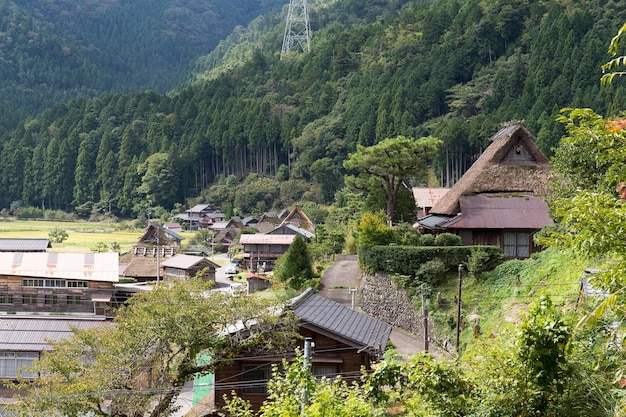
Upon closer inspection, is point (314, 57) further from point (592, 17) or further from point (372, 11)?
point (592, 17)

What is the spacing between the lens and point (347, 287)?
74.8ft

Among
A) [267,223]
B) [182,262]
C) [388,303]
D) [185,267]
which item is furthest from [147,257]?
[388,303]

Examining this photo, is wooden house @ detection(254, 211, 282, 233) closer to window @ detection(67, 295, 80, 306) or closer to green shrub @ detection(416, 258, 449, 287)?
window @ detection(67, 295, 80, 306)

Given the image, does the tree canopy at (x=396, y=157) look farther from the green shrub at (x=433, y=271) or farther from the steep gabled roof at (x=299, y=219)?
the steep gabled roof at (x=299, y=219)

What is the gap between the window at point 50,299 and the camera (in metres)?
22.9

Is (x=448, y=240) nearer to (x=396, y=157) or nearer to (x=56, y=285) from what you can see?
(x=396, y=157)

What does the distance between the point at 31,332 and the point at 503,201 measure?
50.4 ft

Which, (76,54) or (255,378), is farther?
(76,54)

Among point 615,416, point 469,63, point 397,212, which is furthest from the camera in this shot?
point 469,63

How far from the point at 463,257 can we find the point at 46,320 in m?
13.0

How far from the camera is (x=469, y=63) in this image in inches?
2411

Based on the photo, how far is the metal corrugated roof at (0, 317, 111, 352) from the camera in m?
17.2

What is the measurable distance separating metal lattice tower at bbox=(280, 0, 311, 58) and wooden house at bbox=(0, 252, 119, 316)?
72832mm

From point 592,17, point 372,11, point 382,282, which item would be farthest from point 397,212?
point 372,11
